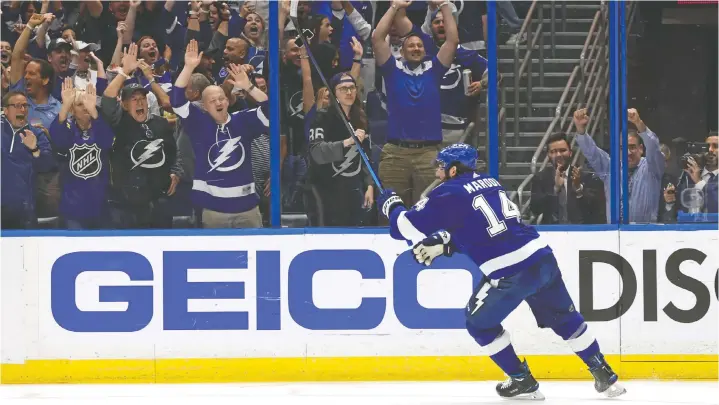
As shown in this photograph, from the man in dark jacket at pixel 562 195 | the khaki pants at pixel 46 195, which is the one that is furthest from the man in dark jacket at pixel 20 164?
the man in dark jacket at pixel 562 195

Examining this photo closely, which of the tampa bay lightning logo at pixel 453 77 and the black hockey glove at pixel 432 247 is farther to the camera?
the tampa bay lightning logo at pixel 453 77

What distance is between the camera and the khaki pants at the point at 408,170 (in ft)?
21.0

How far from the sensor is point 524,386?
5691 millimetres

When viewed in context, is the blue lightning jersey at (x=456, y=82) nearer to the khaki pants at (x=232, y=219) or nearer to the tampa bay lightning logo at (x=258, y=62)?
the tampa bay lightning logo at (x=258, y=62)

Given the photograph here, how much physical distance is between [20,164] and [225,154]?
114 cm

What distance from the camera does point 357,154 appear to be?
6426mm

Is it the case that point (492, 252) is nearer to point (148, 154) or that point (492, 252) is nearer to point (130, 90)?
point (148, 154)

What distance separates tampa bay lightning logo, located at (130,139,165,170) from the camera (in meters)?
6.39

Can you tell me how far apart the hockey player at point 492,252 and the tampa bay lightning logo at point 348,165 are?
31.1 inches

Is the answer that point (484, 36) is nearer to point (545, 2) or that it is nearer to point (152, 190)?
point (545, 2)

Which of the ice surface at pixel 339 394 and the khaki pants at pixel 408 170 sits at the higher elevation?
the khaki pants at pixel 408 170

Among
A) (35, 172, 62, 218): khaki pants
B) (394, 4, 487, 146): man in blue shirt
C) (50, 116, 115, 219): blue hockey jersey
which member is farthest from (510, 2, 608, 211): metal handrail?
(35, 172, 62, 218): khaki pants

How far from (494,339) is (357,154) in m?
1.42

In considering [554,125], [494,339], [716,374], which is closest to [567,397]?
[494,339]
